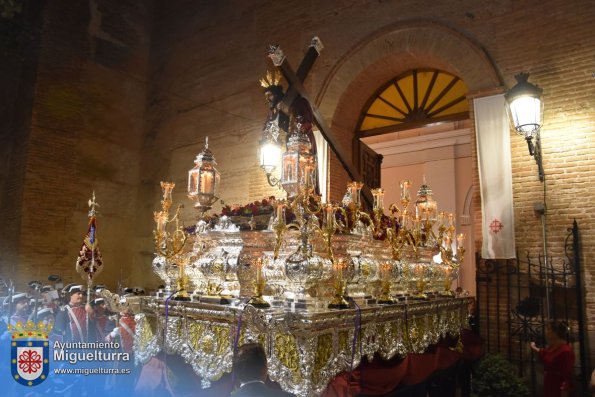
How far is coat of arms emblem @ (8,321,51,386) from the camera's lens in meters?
4.02

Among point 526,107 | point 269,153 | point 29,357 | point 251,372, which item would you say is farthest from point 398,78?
point 251,372

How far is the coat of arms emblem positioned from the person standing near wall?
15.1 ft

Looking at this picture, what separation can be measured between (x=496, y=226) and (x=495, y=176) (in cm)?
74

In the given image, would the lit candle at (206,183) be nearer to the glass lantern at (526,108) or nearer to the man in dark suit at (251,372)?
Answer: the man in dark suit at (251,372)

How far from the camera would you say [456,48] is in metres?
8.16

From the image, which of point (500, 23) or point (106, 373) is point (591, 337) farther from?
point (106, 373)

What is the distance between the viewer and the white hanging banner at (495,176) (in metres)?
7.00

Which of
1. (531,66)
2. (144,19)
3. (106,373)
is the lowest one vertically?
(106,373)

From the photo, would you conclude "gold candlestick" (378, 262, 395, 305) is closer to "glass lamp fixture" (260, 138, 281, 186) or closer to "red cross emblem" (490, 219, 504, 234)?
"glass lamp fixture" (260, 138, 281, 186)

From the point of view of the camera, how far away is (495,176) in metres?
7.25

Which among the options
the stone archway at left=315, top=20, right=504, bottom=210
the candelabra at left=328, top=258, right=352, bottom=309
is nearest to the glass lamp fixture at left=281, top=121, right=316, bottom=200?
the candelabra at left=328, top=258, right=352, bottom=309

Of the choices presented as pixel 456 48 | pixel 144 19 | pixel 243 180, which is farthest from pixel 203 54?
pixel 456 48

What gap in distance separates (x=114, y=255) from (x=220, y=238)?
8534 mm

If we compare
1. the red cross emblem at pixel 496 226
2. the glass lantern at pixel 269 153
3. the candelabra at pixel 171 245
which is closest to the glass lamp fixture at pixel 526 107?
the red cross emblem at pixel 496 226
